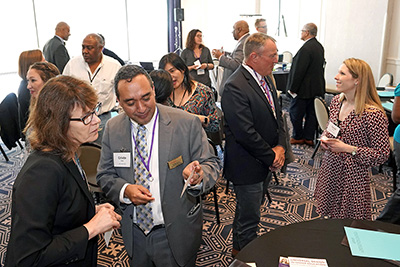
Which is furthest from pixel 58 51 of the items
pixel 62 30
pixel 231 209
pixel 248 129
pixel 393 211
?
pixel 393 211

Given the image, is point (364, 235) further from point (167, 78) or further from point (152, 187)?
point (167, 78)

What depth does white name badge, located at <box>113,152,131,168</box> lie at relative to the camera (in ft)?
5.88

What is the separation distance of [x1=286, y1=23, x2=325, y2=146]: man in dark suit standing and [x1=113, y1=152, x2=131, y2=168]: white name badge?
4.19 metres

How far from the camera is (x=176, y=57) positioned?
3.10 meters

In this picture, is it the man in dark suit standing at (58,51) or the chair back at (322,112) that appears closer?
the chair back at (322,112)

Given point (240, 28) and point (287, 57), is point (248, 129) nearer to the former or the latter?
point (240, 28)

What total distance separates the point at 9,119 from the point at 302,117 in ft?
14.4

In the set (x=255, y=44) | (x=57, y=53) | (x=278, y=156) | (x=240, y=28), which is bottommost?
(x=278, y=156)

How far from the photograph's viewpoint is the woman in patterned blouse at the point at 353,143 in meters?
2.43

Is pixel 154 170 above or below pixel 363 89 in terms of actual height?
below

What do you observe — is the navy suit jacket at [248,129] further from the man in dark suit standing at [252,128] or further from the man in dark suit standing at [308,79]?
the man in dark suit standing at [308,79]

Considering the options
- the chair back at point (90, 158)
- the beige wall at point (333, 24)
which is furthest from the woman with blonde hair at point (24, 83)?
the beige wall at point (333, 24)

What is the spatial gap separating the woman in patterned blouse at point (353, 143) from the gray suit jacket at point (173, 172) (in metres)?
1.16

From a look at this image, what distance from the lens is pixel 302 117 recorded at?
5.68 metres
